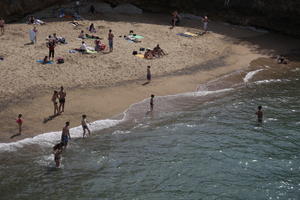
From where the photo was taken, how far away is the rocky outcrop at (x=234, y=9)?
131 ft

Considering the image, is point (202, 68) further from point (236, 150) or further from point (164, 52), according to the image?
point (236, 150)

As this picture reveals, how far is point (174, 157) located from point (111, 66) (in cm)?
1170

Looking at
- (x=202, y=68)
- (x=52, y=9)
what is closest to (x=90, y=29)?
(x=52, y=9)

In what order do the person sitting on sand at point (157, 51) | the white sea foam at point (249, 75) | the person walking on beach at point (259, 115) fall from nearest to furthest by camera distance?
the person walking on beach at point (259, 115)
the white sea foam at point (249, 75)
the person sitting on sand at point (157, 51)

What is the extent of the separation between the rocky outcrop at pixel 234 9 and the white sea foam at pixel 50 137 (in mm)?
18996

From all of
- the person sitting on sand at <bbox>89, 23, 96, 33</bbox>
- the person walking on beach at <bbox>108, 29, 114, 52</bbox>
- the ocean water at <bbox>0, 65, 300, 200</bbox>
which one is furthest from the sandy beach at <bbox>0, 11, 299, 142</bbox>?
the ocean water at <bbox>0, 65, 300, 200</bbox>

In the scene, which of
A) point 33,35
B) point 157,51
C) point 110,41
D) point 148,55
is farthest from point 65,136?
point 157,51

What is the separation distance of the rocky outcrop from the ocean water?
625 inches

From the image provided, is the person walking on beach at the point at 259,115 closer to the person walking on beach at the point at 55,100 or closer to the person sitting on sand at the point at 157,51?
the person walking on beach at the point at 55,100

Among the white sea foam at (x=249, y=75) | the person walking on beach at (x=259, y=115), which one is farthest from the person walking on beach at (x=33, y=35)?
the person walking on beach at (x=259, y=115)

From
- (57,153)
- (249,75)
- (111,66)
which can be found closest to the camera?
(57,153)

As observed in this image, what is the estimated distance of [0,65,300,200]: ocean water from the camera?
18578 mm

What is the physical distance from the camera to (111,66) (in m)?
Result: 31.3

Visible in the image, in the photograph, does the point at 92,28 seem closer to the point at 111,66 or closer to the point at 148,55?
the point at 148,55
